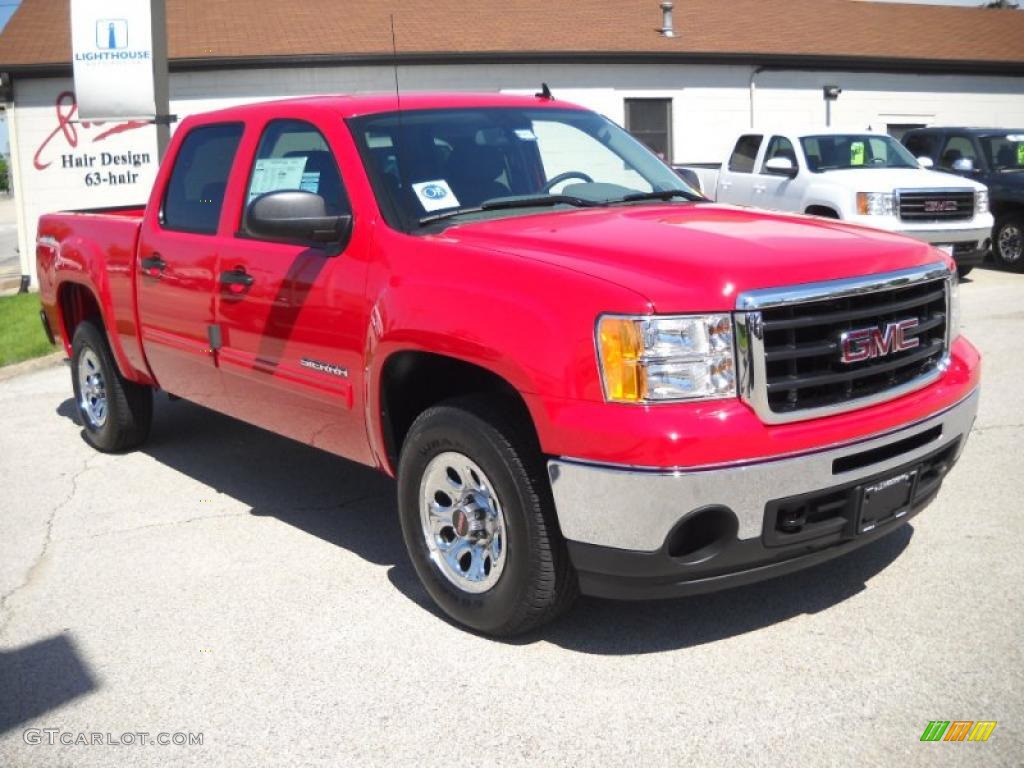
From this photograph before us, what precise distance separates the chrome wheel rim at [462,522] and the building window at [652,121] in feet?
59.6

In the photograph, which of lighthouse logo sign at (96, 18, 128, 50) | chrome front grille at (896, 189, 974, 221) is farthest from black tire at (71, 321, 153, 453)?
chrome front grille at (896, 189, 974, 221)

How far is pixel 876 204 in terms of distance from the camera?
12.5 metres

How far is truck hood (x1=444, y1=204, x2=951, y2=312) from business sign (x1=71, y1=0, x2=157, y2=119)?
28.4ft

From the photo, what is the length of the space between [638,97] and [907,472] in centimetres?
1854

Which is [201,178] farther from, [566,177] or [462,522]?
[462,522]

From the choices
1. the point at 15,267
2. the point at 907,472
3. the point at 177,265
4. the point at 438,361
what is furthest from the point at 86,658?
the point at 15,267

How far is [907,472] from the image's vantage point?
12.7ft

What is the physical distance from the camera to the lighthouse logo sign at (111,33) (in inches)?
460

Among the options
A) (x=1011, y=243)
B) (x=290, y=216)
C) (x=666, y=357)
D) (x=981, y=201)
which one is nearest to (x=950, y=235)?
(x=981, y=201)

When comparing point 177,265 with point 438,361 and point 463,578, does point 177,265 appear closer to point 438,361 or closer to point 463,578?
point 438,361

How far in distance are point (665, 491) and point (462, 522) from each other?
95cm

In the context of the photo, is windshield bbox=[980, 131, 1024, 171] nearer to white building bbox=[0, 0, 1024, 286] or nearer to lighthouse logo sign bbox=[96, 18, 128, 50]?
white building bbox=[0, 0, 1024, 286]

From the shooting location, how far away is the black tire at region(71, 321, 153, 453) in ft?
22.2

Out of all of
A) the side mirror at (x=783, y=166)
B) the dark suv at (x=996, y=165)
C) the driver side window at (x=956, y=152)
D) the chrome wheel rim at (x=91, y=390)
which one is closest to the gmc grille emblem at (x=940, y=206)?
the side mirror at (x=783, y=166)
